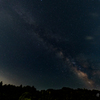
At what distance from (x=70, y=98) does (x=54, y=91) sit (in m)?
2.41

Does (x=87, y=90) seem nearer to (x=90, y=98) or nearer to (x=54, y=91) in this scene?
(x=90, y=98)

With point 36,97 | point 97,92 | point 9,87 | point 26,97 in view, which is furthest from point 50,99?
point 9,87

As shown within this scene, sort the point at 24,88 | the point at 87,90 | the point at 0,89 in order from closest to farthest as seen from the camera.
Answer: the point at 87,90 < the point at 0,89 < the point at 24,88

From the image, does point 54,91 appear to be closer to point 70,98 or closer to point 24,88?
point 70,98

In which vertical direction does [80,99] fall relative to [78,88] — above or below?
below

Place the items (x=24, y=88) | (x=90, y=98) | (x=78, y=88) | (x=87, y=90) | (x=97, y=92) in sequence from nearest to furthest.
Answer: (x=90, y=98), (x=97, y=92), (x=87, y=90), (x=78, y=88), (x=24, y=88)

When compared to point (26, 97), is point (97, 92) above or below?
above

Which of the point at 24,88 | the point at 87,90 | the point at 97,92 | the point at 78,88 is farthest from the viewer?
the point at 24,88

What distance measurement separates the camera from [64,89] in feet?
45.1

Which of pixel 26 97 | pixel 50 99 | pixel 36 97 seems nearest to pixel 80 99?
pixel 50 99

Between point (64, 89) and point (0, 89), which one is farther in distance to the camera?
point (0, 89)

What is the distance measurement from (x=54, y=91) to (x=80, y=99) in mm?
3091

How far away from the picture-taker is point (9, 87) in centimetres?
1594

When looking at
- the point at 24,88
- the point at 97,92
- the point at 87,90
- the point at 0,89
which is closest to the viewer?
the point at 97,92
